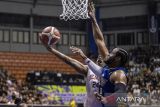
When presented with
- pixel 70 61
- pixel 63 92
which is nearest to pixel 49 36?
pixel 70 61

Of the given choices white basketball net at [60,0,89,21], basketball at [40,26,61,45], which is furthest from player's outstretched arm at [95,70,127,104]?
white basketball net at [60,0,89,21]

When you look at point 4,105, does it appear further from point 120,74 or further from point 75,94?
point 120,74

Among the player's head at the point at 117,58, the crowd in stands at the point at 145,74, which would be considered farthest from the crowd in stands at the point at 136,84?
the player's head at the point at 117,58

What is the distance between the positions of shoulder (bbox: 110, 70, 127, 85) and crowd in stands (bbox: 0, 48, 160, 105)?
1282cm

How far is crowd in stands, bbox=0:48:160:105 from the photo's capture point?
1961 centimetres

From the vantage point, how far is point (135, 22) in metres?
31.4

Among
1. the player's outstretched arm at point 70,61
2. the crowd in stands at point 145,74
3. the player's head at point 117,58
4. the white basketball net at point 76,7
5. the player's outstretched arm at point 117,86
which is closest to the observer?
the player's outstretched arm at point 117,86

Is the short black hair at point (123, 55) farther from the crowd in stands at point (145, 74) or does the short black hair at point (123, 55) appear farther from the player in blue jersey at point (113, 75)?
the crowd in stands at point (145, 74)

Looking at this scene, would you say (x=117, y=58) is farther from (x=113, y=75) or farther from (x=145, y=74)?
(x=145, y=74)

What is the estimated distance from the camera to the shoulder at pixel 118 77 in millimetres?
4645

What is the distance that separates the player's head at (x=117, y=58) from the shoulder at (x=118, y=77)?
161 millimetres

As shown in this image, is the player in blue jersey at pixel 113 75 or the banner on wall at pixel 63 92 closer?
the player in blue jersey at pixel 113 75

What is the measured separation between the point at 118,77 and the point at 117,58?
1.02ft

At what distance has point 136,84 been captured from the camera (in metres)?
24.0
